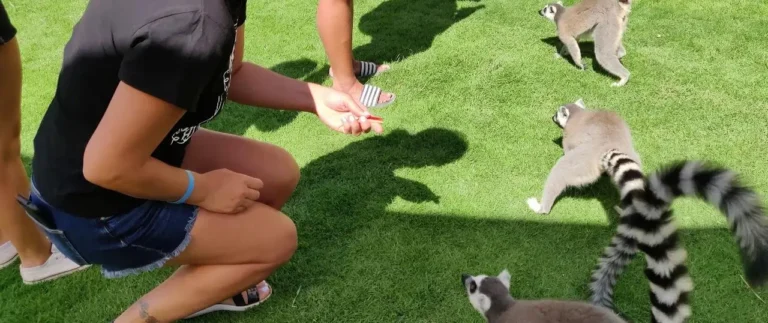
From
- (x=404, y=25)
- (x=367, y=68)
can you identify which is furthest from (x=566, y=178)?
(x=404, y=25)

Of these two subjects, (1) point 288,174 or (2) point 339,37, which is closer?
(1) point 288,174

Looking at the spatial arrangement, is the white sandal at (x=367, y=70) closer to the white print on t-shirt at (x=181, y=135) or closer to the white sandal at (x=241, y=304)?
the white sandal at (x=241, y=304)

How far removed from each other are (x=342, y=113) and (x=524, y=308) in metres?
0.67

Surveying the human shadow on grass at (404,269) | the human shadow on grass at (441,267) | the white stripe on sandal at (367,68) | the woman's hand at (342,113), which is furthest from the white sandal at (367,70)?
the woman's hand at (342,113)

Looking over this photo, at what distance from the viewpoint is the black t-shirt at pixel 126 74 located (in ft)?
2.77

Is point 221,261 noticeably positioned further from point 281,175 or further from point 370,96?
point 370,96

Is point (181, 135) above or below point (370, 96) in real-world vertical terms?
above

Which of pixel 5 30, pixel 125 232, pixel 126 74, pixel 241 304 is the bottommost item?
pixel 241 304

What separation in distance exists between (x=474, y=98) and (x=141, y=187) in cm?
171

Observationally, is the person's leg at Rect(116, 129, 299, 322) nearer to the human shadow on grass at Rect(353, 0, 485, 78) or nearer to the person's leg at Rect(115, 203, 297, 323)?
the person's leg at Rect(115, 203, 297, 323)

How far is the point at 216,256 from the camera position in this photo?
125cm

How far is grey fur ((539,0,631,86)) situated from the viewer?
2559 millimetres

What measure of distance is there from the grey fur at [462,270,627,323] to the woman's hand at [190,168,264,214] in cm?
67

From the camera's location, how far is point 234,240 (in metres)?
1.23
